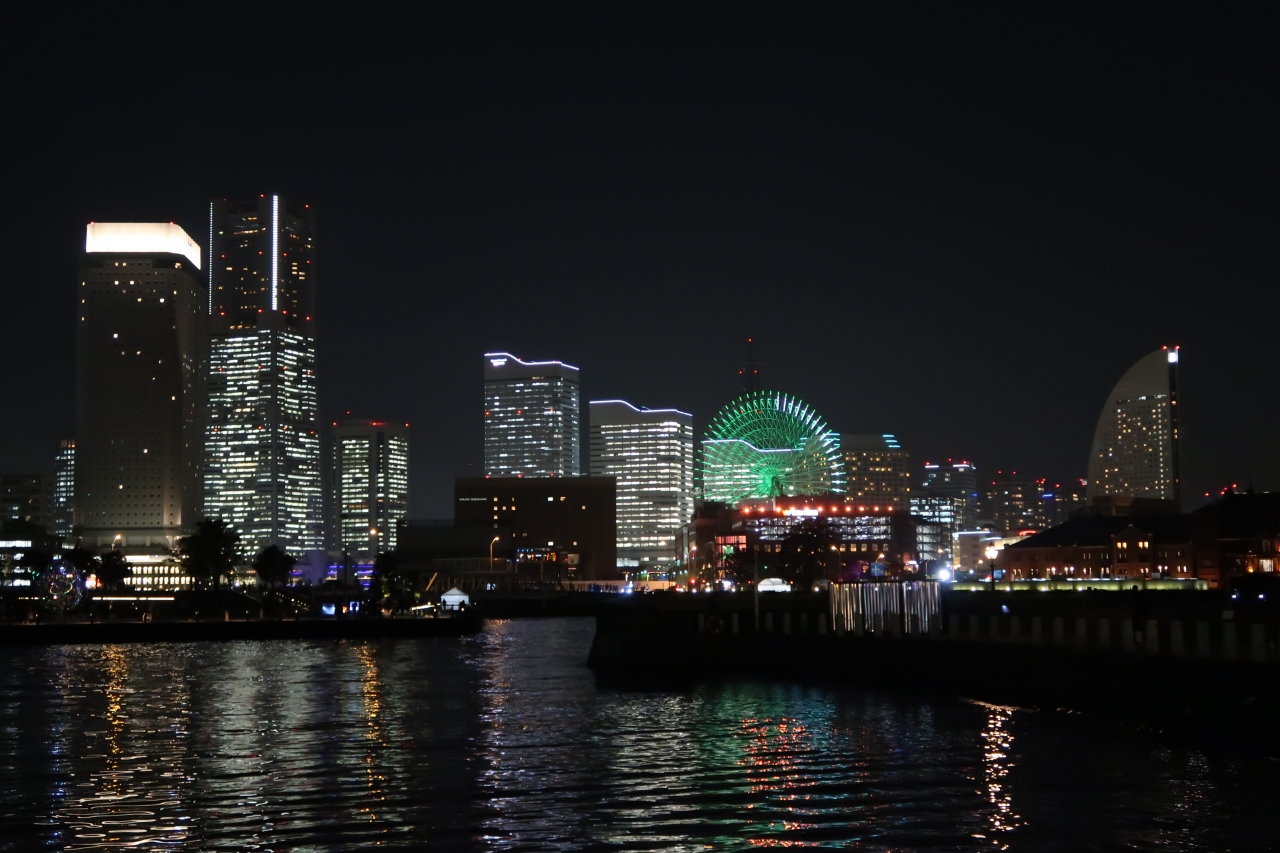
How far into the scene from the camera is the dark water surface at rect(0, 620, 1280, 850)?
22562 mm

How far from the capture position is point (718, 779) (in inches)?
1110

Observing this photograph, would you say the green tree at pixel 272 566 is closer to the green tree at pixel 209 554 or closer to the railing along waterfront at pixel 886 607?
the green tree at pixel 209 554

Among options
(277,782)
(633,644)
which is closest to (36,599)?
(633,644)

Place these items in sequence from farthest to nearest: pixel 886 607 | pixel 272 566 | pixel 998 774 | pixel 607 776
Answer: pixel 272 566 < pixel 886 607 < pixel 607 776 < pixel 998 774

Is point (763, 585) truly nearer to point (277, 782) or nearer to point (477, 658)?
point (477, 658)

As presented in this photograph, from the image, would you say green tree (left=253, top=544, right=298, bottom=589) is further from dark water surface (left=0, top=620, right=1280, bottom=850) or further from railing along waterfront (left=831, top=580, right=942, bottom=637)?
dark water surface (left=0, top=620, right=1280, bottom=850)

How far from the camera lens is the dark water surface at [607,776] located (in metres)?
22.6

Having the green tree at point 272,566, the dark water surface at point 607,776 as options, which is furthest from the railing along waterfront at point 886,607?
the green tree at point 272,566

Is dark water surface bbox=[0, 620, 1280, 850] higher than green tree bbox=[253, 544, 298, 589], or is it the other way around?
green tree bbox=[253, 544, 298, 589]

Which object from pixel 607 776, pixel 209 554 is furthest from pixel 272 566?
pixel 607 776

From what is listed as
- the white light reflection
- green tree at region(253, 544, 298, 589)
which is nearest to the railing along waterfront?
the white light reflection

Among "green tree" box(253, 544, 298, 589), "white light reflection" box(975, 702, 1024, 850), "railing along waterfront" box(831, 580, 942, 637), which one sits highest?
"green tree" box(253, 544, 298, 589)

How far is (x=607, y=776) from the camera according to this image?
2884 cm

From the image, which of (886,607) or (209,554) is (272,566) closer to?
(209,554)
